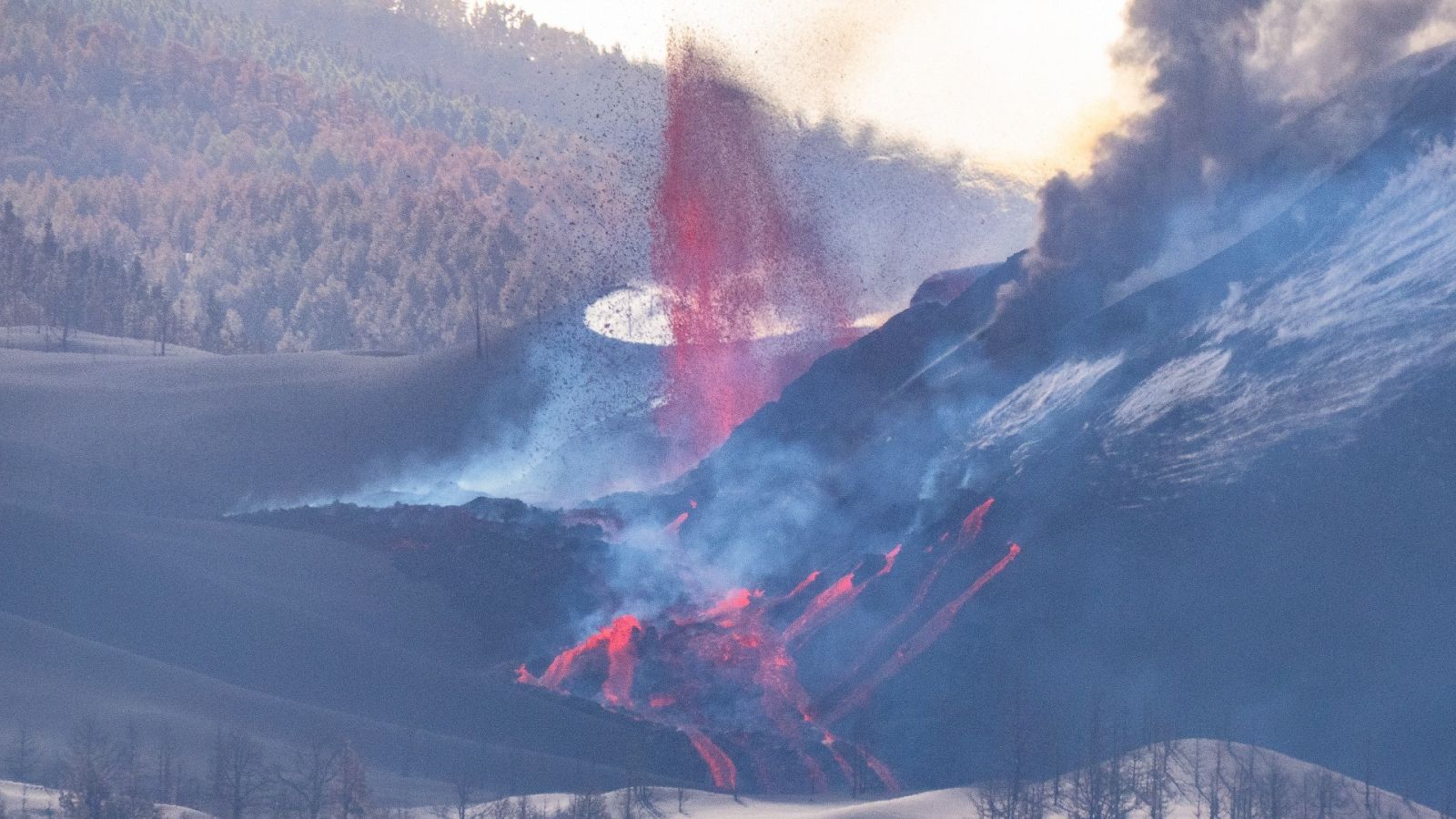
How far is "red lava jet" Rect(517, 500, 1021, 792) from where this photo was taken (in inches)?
2936

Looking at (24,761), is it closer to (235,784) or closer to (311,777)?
(235,784)

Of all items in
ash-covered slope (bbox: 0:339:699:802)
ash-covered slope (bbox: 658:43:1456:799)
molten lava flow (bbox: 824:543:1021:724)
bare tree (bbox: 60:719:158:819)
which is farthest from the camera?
molten lava flow (bbox: 824:543:1021:724)

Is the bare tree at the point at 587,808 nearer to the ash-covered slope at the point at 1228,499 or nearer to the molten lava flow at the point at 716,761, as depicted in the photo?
the molten lava flow at the point at 716,761

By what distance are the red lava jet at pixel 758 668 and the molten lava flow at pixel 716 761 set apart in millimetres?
31

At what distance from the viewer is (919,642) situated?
255ft

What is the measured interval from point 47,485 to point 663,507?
2915cm

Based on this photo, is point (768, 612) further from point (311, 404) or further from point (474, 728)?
point (311, 404)

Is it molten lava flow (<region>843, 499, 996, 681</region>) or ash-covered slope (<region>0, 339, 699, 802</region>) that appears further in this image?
molten lava flow (<region>843, 499, 996, 681</region>)

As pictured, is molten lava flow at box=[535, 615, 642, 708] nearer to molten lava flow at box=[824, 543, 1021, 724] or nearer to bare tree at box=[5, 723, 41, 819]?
molten lava flow at box=[824, 543, 1021, 724]

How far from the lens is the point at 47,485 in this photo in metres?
100

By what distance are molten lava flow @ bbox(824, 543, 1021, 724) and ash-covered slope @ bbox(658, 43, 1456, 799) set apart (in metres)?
0.58

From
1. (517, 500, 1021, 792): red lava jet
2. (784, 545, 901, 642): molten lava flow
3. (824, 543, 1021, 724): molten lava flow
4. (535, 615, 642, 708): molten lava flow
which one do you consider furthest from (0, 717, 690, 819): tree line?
(784, 545, 901, 642): molten lava flow

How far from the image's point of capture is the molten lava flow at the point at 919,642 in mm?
76375

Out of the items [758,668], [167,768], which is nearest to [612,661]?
[758,668]
